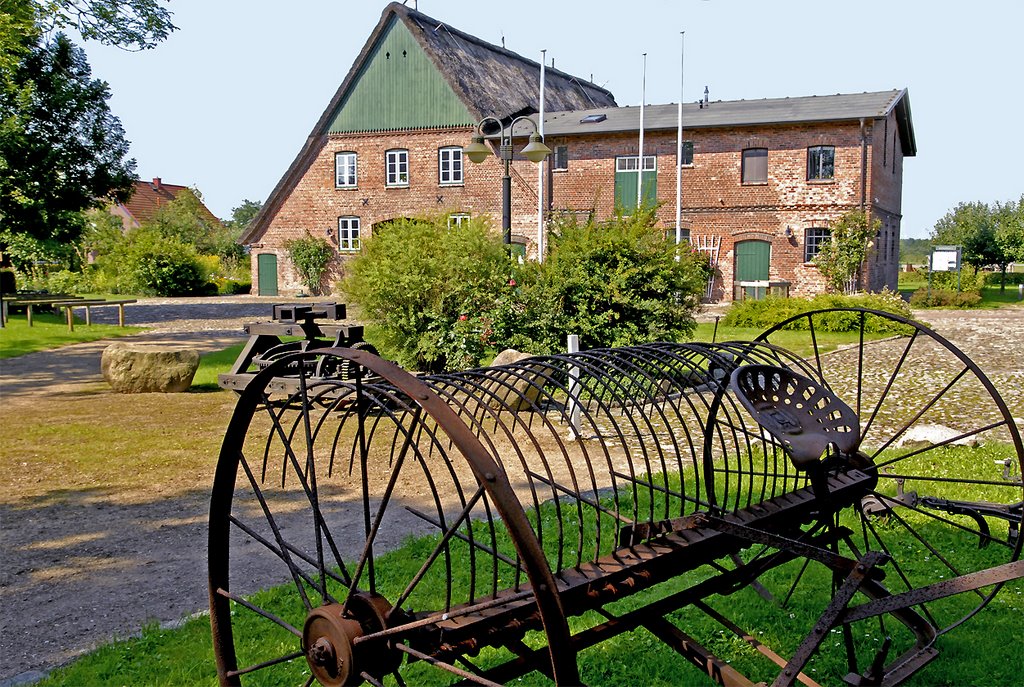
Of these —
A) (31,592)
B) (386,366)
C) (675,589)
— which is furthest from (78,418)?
(386,366)

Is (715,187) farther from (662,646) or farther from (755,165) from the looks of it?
(662,646)

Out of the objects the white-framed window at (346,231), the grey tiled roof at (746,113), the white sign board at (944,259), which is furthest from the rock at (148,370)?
the white sign board at (944,259)

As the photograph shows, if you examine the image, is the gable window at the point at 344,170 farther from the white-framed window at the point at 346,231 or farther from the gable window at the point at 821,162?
the gable window at the point at 821,162

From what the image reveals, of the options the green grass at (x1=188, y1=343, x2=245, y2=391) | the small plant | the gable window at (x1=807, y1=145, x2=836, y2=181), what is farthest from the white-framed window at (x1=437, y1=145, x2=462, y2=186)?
the green grass at (x1=188, y1=343, x2=245, y2=391)

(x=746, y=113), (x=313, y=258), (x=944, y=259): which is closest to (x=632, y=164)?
(x=746, y=113)

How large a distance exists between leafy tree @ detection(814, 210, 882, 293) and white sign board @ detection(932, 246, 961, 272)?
8015 mm

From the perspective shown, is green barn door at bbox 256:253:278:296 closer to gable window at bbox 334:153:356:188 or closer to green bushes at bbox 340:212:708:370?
gable window at bbox 334:153:356:188

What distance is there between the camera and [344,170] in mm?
37500

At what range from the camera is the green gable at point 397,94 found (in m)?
35.1

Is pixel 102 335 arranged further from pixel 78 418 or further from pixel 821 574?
pixel 821 574

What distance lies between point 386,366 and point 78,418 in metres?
10.6

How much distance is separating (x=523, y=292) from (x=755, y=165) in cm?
2001

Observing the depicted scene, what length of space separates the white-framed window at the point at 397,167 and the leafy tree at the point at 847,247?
1651cm

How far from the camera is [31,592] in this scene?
19.3 feet
